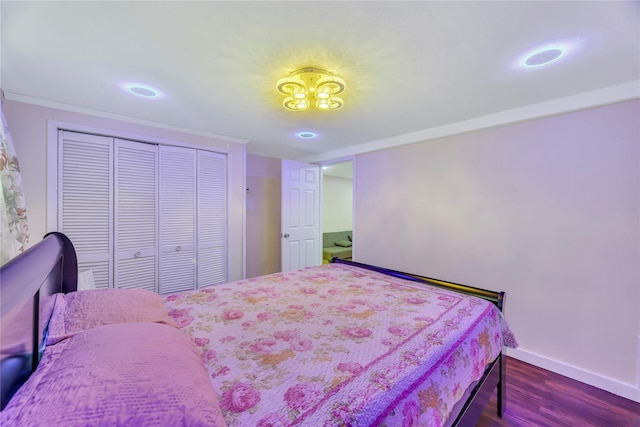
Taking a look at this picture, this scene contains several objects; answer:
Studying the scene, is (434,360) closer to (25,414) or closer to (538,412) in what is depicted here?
(25,414)

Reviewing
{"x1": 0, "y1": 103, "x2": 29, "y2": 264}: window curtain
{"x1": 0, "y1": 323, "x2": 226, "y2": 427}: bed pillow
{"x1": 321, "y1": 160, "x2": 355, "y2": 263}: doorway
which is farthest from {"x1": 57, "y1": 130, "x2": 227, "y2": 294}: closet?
{"x1": 321, "y1": 160, "x2": 355, "y2": 263}: doorway

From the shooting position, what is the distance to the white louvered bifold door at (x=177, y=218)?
2.93 metres

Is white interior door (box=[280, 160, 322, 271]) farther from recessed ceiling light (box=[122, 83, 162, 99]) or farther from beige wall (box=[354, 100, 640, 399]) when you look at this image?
recessed ceiling light (box=[122, 83, 162, 99])

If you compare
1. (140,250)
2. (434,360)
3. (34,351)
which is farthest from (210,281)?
(434,360)

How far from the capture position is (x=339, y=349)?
3.71 feet

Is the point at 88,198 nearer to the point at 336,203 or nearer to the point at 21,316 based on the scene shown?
the point at 21,316

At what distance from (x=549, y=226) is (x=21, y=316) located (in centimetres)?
328

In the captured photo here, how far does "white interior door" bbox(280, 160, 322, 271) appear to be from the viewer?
400 centimetres

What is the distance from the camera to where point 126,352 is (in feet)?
2.35

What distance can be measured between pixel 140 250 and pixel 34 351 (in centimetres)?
226

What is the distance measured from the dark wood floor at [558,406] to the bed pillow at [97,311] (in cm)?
211

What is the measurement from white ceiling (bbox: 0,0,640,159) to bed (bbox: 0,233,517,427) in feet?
3.76

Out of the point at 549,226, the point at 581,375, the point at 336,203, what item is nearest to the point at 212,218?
the point at 549,226

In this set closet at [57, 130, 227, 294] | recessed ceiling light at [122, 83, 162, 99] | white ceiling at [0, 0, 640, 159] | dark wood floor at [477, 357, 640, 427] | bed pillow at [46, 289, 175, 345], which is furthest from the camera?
closet at [57, 130, 227, 294]
